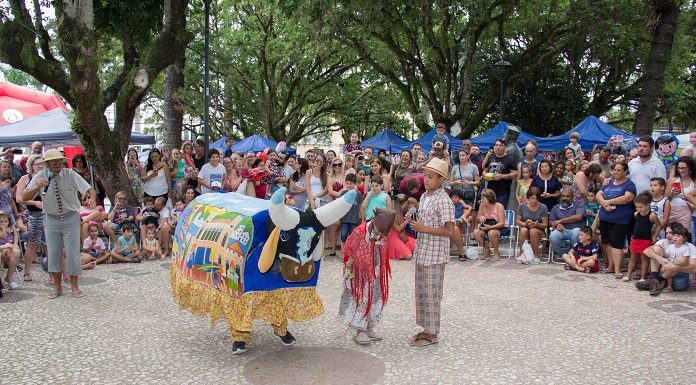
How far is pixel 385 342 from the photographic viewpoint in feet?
17.9

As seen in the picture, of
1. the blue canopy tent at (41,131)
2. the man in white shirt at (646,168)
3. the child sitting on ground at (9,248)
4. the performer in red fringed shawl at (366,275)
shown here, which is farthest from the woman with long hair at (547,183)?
the blue canopy tent at (41,131)

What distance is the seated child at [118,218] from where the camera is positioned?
9584mm

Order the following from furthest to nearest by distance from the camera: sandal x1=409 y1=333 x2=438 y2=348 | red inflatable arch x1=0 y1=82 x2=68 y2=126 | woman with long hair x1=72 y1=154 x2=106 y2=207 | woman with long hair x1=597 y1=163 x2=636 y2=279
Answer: red inflatable arch x1=0 y1=82 x2=68 y2=126, woman with long hair x1=72 y1=154 x2=106 y2=207, woman with long hair x1=597 y1=163 x2=636 y2=279, sandal x1=409 y1=333 x2=438 y2=348

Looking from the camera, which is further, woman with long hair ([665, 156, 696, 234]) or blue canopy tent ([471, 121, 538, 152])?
blue canopy tent ([471, 121, 538, 152])

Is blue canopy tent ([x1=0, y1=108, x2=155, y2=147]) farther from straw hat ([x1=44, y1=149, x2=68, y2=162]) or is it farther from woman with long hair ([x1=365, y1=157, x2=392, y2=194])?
woman with long hair ([x1=365, y1=157, x2=392, y2=194])

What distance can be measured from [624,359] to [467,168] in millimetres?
5768

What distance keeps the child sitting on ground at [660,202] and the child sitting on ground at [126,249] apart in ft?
24.9

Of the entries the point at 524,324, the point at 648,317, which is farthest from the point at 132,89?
the point at 648,317

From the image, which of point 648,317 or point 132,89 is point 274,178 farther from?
point 648,317

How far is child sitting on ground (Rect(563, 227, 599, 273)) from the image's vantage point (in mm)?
8695

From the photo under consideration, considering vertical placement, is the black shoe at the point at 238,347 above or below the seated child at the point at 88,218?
below

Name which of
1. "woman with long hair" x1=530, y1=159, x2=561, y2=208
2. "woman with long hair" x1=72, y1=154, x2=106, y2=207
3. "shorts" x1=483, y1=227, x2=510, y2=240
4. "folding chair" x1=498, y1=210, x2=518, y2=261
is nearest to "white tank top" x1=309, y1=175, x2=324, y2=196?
"shorts" x1=483, y1=227, x2=510, y2=240

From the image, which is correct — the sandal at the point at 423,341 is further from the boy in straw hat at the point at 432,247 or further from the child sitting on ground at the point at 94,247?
the child sitting on ground at the point at 94,247

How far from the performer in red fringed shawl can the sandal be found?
0.37 meters
